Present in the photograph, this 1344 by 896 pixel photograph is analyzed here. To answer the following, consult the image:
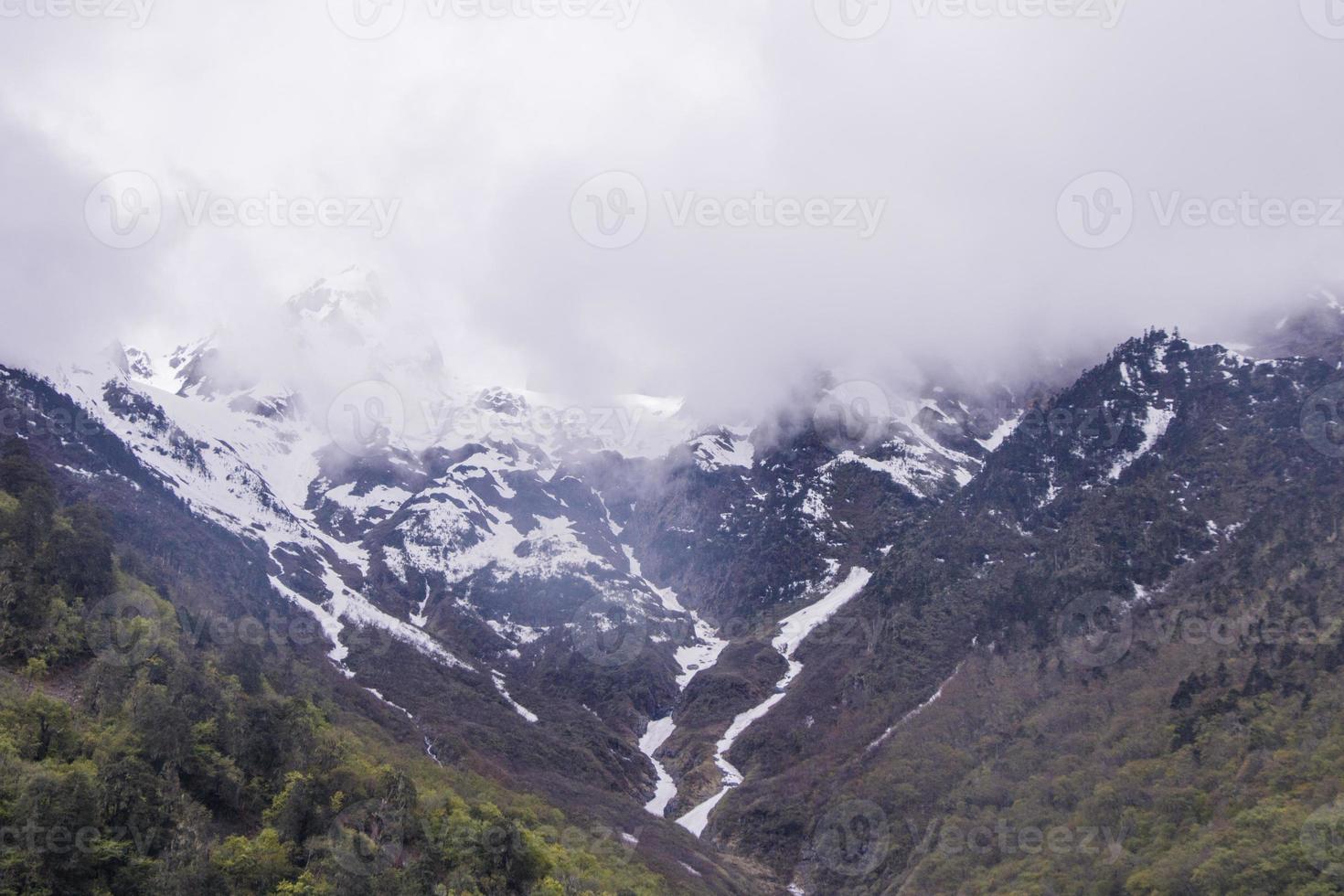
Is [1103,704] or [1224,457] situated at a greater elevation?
[1224,457]

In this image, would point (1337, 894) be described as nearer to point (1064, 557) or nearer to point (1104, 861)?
point (1104, 861)

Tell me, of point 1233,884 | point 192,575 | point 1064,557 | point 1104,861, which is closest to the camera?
point 1233,884

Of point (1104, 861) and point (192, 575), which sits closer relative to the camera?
point (1104, 861)

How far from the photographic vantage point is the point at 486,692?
→ 19900cm

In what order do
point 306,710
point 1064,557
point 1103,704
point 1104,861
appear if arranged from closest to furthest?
point 306,710 < point 1104,861 < point 1103,704 < point 1064,557

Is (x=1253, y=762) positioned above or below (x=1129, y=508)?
below

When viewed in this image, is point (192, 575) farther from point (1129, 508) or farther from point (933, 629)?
point (1129, 508)

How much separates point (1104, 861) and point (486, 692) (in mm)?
135027

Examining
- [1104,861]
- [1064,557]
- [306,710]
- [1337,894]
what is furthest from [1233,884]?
[1064,557]

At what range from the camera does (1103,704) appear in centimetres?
13700

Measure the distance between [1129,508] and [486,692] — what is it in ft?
485

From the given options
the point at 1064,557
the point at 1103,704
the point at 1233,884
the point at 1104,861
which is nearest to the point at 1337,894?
the point at 1233,884

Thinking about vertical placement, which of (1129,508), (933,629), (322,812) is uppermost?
(1129,508)

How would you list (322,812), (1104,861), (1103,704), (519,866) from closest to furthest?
(322,812) → (519,866) → (1104,861) → (1103,704)
